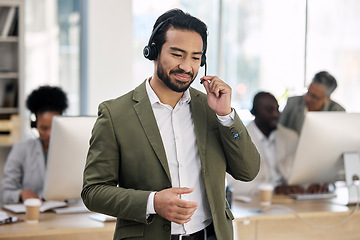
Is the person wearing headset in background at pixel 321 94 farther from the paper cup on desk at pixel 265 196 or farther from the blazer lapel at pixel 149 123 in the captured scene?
the blazer lapel at pixel 149 123

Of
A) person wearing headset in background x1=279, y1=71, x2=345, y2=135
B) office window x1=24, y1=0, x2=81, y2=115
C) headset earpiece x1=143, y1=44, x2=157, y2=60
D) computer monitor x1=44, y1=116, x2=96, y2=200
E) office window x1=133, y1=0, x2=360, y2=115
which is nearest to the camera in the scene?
headset earpiece x1=143, y1=44, x2=157, y2=60

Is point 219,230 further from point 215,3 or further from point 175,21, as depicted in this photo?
point 215,3

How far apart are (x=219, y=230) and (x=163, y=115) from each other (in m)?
0.40

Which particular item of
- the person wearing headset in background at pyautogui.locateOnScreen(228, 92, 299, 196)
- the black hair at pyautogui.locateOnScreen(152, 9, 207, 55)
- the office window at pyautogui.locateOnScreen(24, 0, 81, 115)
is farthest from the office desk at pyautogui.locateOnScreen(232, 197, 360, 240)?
the office window at pyautogui.locateOnScreen(24, 0, 81, 115)

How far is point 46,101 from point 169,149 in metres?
1.85

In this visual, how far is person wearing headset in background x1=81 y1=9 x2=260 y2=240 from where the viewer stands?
166 centimetres

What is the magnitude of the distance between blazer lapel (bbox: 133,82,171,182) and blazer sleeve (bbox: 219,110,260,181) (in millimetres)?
204

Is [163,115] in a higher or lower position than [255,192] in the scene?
higher

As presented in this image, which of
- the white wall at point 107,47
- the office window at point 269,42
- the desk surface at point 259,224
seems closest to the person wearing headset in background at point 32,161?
the desk surface at point 259,224

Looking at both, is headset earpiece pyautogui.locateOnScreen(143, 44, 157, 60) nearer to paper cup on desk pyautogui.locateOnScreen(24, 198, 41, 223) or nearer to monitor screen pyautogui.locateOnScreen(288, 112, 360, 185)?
paper cup on desk pyautogui.locateOnScreen(24, 198, 41, 223)

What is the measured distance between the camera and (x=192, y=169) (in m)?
1.73

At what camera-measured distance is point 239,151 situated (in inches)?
67.4

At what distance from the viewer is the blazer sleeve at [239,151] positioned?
5.59 feet

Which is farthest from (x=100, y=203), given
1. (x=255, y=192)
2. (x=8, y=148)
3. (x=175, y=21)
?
(x=8, y=148)
